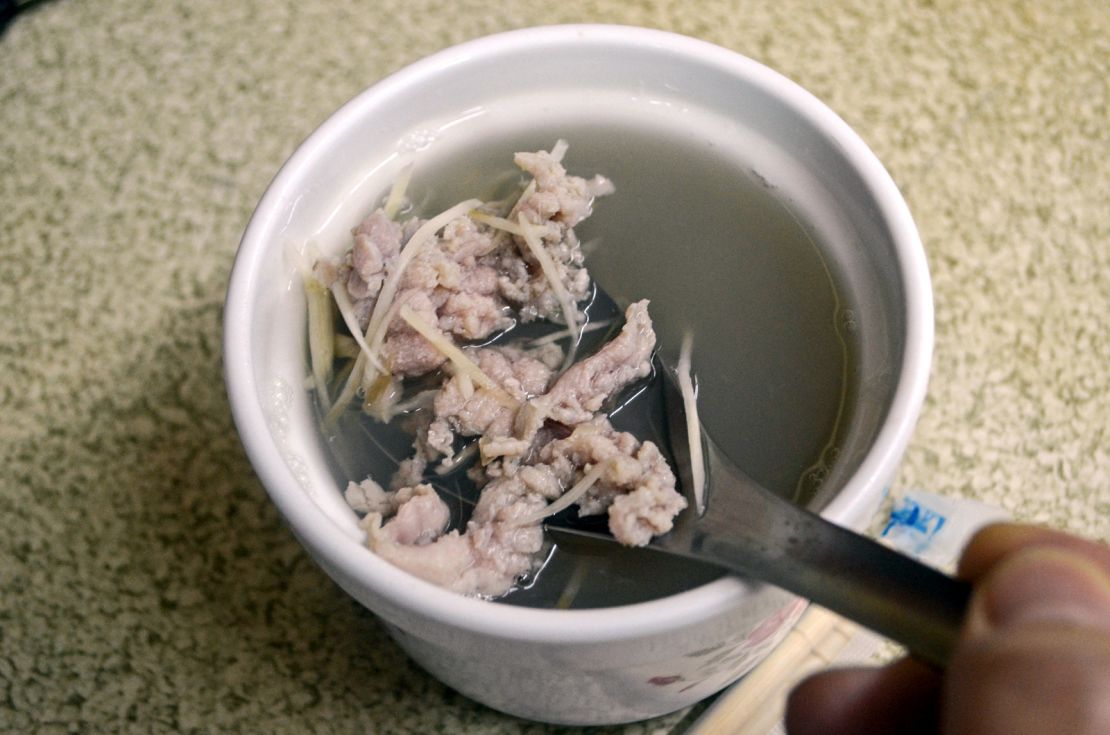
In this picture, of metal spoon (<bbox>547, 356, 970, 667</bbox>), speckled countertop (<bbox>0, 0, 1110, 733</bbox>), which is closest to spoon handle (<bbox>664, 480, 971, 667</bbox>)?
metal spoon (<bbox>547, 356, 970, 667</bbox>)

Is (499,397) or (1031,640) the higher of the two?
(1031,640)

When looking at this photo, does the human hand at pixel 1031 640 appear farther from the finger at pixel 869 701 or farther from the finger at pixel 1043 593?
the finger at pixel 869 701

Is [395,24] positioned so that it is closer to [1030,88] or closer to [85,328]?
[85,328]

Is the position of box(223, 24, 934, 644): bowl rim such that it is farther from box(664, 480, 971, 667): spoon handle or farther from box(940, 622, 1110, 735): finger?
box(940, 622, 1110, 735): finger

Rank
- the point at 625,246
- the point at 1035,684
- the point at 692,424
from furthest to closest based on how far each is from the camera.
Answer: the point at 625,246 < the point at 692,424 < the point at 1035,684

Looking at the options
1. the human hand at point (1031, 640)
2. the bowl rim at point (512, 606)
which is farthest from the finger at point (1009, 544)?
the bowl rim at point (512, 606)

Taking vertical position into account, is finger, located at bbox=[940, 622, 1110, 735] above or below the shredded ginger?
above

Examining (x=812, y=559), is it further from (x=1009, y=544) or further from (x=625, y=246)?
(x=625, y=246)

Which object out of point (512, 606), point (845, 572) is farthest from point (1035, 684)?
point (512, 606)
